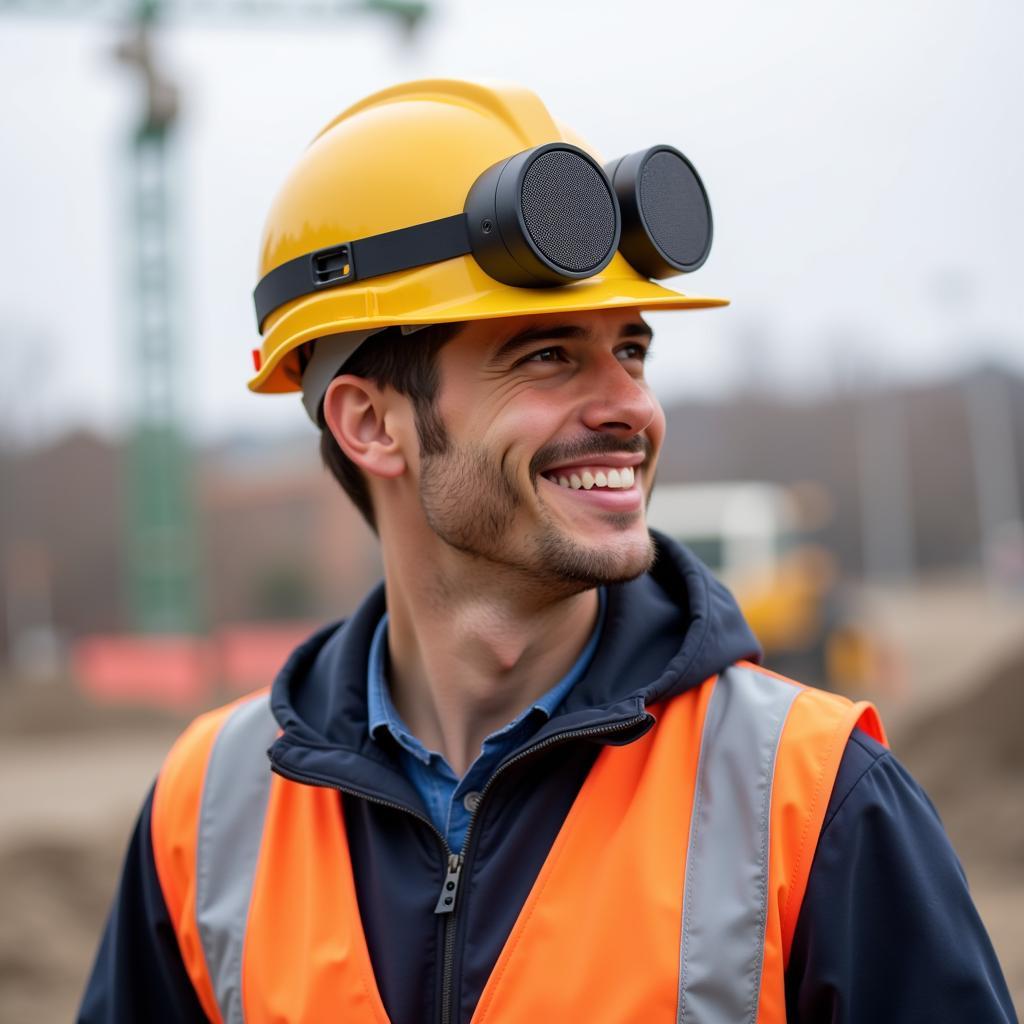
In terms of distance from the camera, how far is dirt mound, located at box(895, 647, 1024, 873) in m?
7.11

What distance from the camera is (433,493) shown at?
2205mm

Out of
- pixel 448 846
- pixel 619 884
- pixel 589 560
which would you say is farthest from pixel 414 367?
pixel 619 884

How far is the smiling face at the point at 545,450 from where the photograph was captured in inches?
83.0

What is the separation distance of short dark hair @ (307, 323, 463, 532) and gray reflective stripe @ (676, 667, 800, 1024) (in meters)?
0.69

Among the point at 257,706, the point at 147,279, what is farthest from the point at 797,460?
the point at 257,706

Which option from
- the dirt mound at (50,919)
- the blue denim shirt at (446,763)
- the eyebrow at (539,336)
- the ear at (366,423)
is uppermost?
the eyebrow at (539,336)

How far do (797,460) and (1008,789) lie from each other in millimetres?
53724

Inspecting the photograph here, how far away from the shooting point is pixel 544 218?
205cm

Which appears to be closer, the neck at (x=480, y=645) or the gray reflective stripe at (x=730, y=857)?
the gray reflective stripe at (x=730, y=857)

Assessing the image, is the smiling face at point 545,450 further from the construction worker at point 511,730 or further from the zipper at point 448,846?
the zipper at point 448,846

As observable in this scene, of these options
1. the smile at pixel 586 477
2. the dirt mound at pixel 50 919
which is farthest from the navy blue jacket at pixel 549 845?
the dirt mound at pixel 50 919

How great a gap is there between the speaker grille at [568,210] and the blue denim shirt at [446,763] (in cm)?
66

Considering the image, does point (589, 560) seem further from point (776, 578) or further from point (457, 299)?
point (776, 578)

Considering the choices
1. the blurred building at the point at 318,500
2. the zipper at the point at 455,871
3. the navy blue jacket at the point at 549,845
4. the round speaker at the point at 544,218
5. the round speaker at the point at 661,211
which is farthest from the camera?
the blurred building at the point at 318,500
